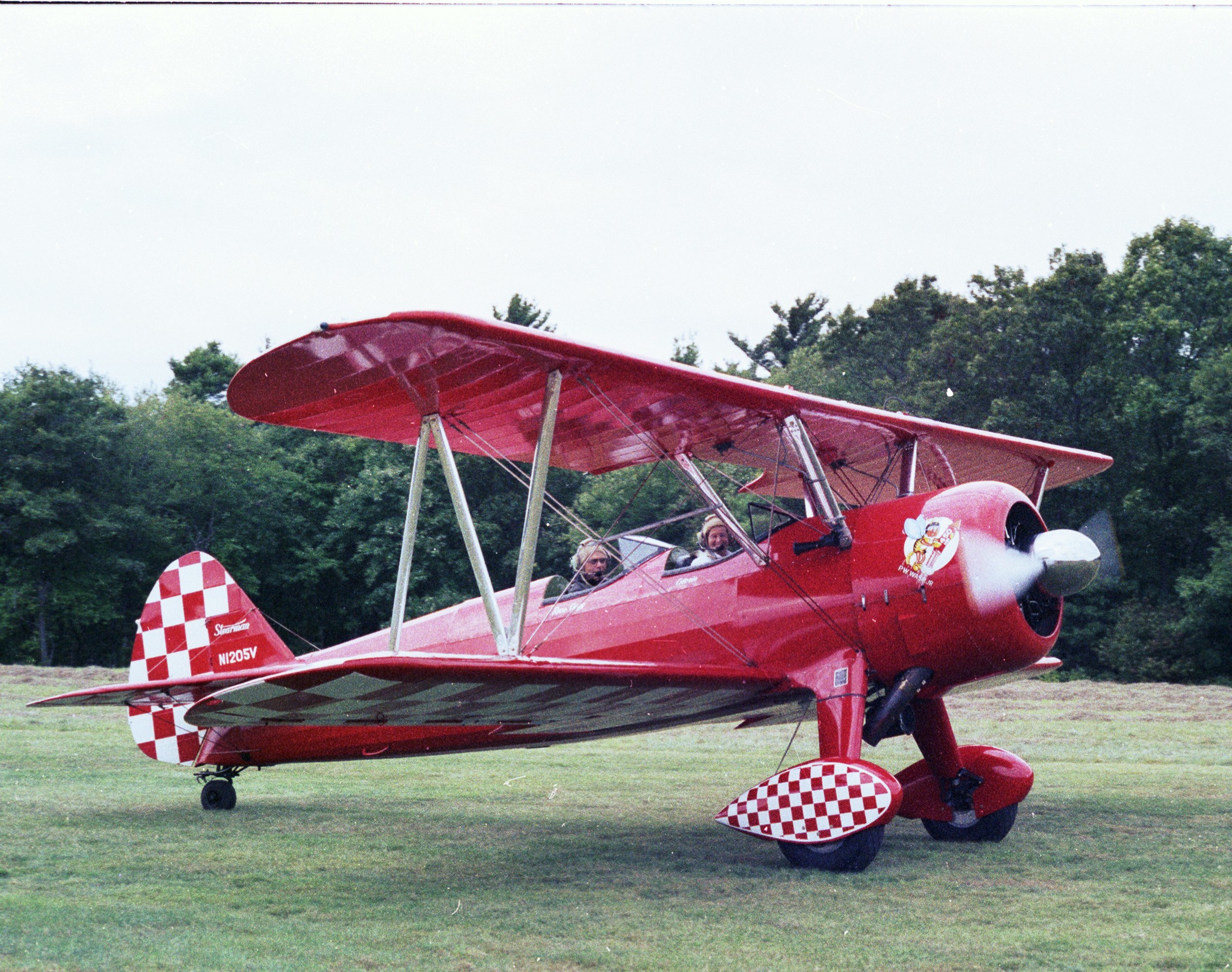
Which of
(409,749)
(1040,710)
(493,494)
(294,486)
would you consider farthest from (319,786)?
(294,486)

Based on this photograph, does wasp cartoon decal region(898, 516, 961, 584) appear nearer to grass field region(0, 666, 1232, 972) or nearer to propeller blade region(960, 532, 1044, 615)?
propeller blade region(960, 532, 1044, 615)

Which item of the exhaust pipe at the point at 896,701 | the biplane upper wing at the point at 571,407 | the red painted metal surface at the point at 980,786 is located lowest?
the red painted metal surface at the point at 980,786

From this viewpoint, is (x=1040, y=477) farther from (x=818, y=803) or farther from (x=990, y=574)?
(x=818, y=803)

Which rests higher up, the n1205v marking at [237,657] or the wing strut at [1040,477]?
the wing strut at [1040,477]

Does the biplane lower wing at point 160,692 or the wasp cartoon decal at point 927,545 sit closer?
the biplane lower wing at point 160,692

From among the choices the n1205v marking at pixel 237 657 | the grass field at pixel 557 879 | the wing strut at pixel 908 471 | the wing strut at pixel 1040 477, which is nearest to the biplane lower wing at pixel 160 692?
the grass field at pixel 557 879

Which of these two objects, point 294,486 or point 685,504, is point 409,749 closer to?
point 685,504

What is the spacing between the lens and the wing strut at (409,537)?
21.4 ft

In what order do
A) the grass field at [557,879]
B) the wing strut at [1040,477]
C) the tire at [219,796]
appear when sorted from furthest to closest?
the wing strut at [1040,477] → the tire at [219,796] → the grass field at [557,879]

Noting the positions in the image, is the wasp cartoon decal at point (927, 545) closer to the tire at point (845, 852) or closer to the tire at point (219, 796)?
the tire at point (845, 852)

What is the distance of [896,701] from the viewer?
641cm

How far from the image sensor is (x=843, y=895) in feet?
17.4

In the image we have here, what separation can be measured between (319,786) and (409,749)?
256 cm

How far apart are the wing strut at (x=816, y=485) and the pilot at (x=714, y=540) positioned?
2.47 feet
